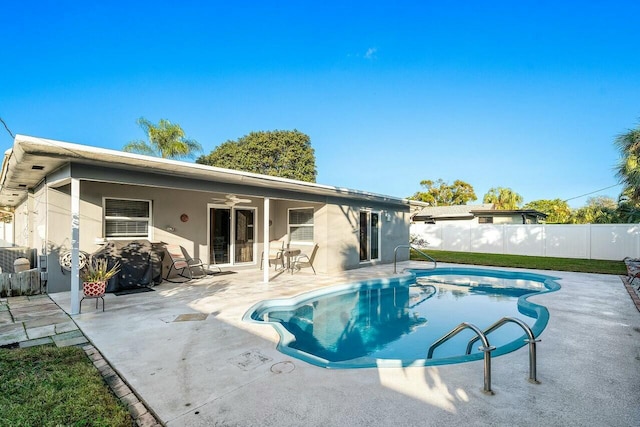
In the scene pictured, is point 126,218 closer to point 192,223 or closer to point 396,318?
point 192,223

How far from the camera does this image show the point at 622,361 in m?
3.81

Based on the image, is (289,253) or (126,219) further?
(289,253)

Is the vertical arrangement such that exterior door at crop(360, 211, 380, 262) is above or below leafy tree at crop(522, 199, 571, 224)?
below

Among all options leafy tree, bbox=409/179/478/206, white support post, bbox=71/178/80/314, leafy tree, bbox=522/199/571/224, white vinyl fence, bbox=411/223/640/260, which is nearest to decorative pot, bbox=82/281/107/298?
white support post, bbox=71/178/80/314

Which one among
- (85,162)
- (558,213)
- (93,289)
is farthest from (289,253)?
(558,213)

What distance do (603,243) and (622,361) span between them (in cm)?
1591

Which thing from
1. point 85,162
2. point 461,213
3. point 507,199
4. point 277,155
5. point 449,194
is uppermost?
point 277,155

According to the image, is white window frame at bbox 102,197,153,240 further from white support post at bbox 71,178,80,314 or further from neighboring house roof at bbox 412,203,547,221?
neighboring house roof at bbox 412,203,547,221

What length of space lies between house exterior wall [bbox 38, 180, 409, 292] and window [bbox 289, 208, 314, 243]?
23 centimetres

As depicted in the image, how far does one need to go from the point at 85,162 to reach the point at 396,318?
21.4 ft

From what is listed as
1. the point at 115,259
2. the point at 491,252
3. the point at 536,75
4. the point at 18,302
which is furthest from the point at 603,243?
the point at 18,302

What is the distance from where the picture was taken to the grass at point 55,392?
2.57 m

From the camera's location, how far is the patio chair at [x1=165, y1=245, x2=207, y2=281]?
878 cm

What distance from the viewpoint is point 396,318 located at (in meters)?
6.84
